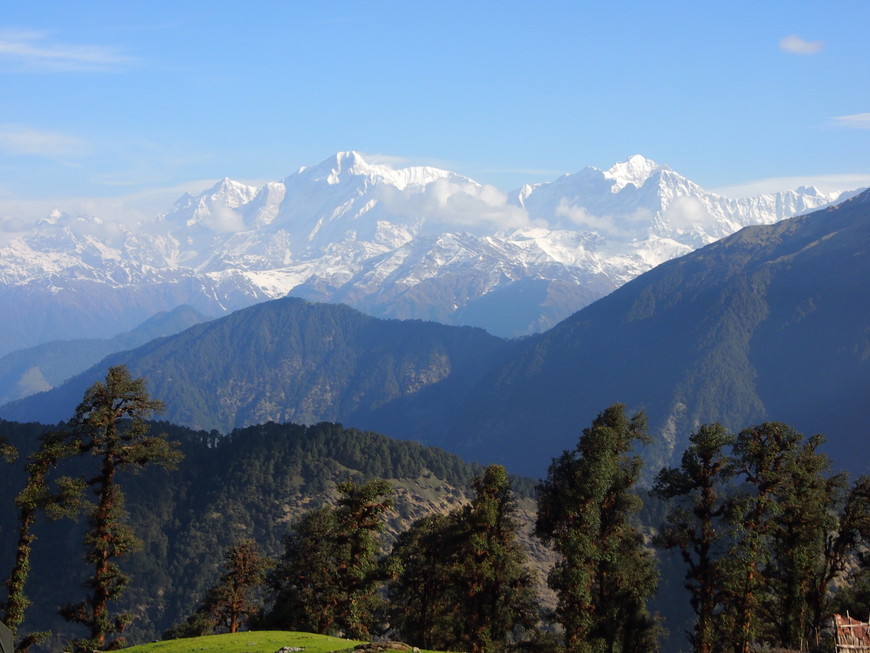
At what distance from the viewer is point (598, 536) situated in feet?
190

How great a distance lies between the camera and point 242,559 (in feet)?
257

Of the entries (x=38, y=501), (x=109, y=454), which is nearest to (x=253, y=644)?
(x=109, y=454)

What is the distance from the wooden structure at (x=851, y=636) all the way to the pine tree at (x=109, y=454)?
37.8 meters

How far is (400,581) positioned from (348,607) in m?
13.6

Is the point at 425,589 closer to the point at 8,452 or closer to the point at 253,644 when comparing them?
the point at 253,644

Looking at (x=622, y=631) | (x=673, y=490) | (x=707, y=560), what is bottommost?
(x=622, y=631)

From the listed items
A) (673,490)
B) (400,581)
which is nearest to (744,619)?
(673,490)

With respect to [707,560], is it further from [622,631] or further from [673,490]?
[622,631]

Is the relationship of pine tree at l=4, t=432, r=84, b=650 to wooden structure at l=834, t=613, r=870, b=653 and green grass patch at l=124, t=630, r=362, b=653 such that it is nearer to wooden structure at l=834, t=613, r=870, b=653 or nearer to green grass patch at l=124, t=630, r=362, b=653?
green grass patch at l=124, t=630, r=362, b=653

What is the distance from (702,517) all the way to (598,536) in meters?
6.76

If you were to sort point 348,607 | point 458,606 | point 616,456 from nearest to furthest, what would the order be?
point 616,456 → point 348,607 → point 458,606

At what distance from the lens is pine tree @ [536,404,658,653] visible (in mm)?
56406

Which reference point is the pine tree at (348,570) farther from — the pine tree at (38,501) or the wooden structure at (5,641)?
the wooden structure at (5,641)

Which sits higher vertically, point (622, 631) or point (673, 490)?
point (673, 490)
